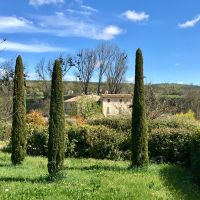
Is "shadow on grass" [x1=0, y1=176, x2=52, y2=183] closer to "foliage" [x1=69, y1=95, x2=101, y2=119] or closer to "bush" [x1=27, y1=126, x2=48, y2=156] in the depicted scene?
"bush" [x1=27, y1=126, x2=48, y2=156]

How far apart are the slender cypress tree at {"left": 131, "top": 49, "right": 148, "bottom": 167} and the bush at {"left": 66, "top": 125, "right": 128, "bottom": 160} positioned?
5916 mm

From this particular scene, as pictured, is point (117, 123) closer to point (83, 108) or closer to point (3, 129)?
point (3, 129)

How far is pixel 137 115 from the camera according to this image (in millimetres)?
17344

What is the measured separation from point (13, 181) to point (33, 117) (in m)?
22.3

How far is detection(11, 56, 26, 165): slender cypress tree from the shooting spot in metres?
18.5

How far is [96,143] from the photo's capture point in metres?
24.0

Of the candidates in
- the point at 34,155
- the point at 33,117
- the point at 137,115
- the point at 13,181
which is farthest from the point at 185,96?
the point at 13,181

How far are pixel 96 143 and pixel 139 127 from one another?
7018 millimetres

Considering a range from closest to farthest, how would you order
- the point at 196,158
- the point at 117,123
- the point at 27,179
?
the point at 27,179 < the point at 196,158 < the point at 117,123

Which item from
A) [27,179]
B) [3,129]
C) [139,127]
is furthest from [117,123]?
[27,179]

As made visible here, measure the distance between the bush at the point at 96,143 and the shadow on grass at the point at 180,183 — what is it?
556cm

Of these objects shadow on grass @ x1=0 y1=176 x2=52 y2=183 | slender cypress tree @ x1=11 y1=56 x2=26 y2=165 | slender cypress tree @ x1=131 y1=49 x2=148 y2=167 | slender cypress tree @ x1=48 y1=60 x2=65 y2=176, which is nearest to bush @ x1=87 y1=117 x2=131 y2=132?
slender cypress tree @ x1=11 y1=56 x2=26 y2=165

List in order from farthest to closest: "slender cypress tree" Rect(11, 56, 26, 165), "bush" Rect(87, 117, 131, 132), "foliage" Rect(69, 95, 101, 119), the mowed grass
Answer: "foliage" Rect(69, 95, 101, 119) < "bush" Rect(87, 117, 131, 132) < "slender cypress tree" Rect(11, 56, 26, 165) < the mowed grass

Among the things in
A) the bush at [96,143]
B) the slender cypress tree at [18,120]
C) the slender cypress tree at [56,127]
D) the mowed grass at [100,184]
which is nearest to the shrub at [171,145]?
the bush at [96,143]
